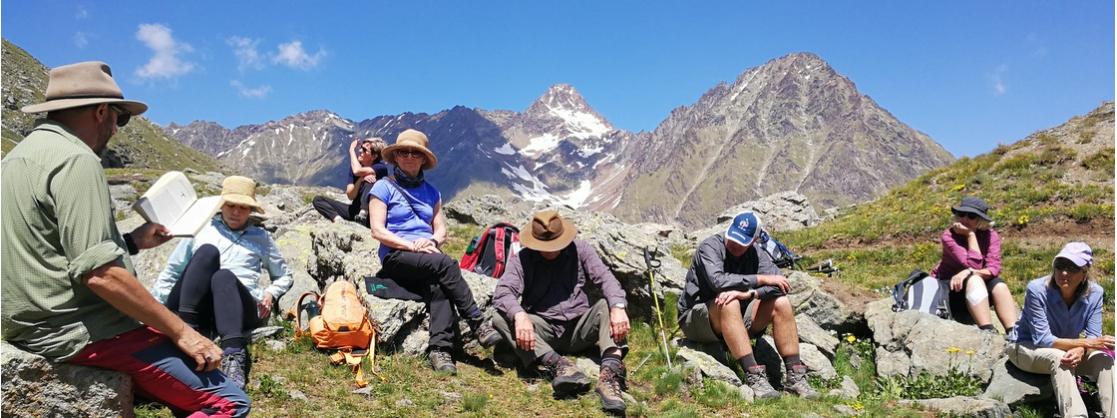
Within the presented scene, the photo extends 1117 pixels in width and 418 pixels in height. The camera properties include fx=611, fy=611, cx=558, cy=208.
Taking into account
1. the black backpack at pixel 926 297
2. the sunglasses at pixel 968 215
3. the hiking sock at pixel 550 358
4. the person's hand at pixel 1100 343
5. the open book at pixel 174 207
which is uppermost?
the sunglasses at pixel 968 215

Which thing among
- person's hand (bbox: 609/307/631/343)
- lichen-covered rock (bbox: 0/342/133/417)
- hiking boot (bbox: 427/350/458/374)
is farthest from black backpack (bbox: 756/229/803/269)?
lichen-covered rock (bbox: 0/342/133/417)

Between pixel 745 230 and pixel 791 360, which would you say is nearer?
pixel 791 360

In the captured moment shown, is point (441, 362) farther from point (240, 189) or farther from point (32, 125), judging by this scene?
point (32, 125)

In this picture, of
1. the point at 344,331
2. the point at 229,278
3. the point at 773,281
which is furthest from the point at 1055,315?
the point at 229,278

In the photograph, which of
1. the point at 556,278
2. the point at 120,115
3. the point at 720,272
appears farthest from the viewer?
the point at 556,278

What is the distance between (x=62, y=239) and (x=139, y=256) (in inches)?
328

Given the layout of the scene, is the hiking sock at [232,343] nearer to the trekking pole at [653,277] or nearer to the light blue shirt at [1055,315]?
the trekking pole at [653,277]

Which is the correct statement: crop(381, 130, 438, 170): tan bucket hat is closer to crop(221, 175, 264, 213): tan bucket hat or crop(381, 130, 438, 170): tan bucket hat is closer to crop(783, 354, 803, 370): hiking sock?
crop(221, 175, 264, 213): tan bucket hat

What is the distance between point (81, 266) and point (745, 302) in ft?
Answer: 25.1

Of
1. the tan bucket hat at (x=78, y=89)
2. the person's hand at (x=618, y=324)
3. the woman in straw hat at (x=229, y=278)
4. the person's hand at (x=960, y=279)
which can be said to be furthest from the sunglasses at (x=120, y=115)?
the person's hand at (x=960, y=279)

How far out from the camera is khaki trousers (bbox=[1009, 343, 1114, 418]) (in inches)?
279

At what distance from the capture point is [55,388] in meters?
4.41

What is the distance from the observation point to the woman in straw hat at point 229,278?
7.04 m

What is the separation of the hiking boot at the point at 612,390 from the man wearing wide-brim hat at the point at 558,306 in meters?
0.03
